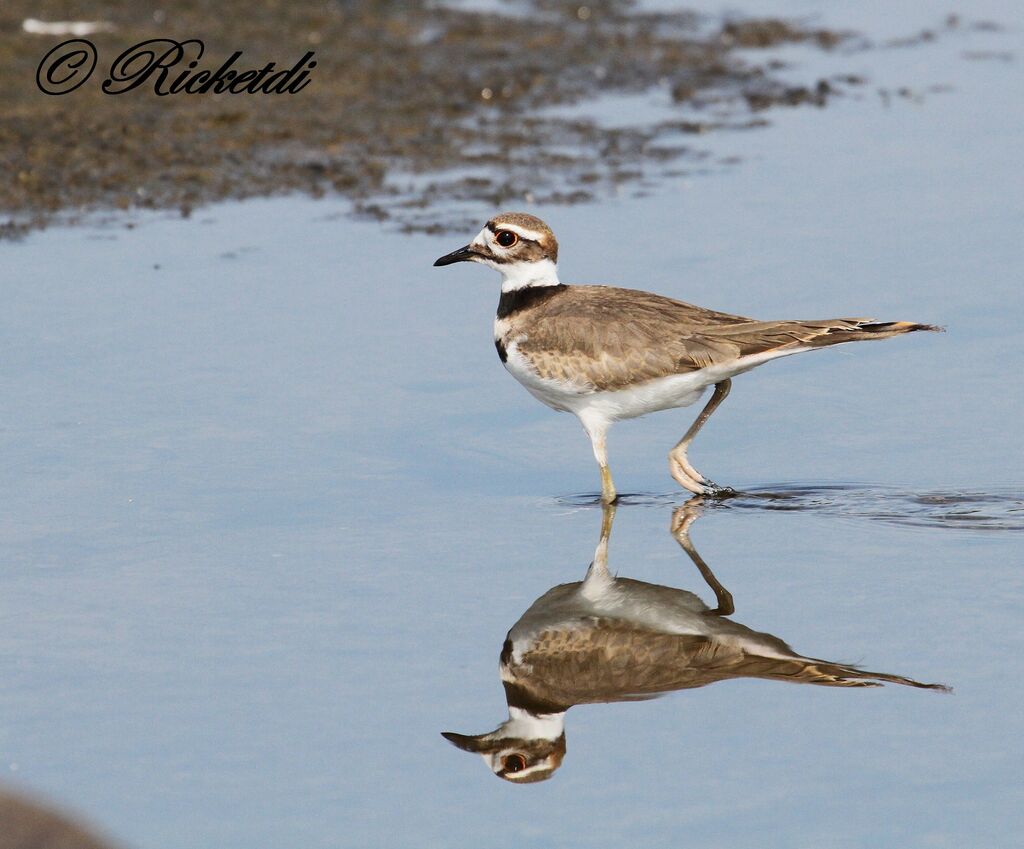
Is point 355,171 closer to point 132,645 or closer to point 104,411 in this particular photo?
point 104,411

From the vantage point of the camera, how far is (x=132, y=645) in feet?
25.0

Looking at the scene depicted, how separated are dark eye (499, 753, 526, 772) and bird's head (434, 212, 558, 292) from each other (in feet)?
13.9

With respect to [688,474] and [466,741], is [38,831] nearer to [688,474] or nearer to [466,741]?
[466,741]

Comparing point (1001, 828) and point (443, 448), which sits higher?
point (443, 448)

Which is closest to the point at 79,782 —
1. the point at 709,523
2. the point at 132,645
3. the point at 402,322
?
the point at 132,645

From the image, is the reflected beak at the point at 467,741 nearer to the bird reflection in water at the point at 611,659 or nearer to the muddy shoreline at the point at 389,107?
the bird reflection in water at the point at 611,659

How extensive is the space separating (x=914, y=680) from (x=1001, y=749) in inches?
25.5

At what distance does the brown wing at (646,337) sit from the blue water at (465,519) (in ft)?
2.46

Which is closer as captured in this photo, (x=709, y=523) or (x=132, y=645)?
(x=132, y=645)

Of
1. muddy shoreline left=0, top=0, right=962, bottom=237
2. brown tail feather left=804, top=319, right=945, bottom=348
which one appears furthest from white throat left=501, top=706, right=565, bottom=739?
muddy shoreline left=0, top=0, right=962, bottom=237

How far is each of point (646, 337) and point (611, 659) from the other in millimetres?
2559

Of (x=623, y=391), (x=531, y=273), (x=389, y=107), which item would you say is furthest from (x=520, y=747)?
(x=389, y=107)

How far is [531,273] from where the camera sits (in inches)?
404

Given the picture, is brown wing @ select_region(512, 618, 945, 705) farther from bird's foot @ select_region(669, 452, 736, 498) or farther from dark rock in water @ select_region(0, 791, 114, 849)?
dark rock in water @ select_region(0, 791, 114, 849)
